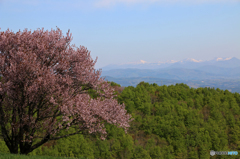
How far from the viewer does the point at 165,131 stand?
233ft

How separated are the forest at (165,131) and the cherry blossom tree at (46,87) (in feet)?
112

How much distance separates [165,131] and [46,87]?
201ft

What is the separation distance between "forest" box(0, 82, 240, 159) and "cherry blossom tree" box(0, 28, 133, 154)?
112 feet

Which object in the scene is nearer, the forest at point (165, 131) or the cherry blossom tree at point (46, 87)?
the cherry blossom tree at point (46, 87)

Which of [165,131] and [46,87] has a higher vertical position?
[46,87]

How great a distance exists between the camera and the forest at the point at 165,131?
5647 cm

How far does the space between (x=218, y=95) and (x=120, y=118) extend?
93615mm

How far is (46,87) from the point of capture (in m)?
15.5

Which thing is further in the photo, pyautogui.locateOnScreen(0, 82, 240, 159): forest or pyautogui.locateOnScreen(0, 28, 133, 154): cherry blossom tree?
pyautogui.locateOnScreen(0, 82, 240, 159): forest

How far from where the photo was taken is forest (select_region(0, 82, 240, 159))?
5647 cm

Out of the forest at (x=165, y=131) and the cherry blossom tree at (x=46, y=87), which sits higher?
the cherry blossom tree at (x=46, y=87)

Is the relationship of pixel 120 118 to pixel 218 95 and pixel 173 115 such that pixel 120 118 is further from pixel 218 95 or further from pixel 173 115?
pixel 218 95

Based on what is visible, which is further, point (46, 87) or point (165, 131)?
point (165, 131)

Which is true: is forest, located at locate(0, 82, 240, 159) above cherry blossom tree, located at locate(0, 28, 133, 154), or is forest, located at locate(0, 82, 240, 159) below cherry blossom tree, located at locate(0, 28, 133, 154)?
below
